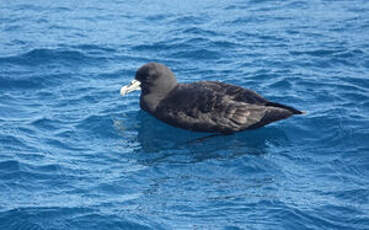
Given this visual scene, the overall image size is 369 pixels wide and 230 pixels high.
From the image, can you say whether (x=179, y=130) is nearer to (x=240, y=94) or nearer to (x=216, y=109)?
(x=216, y=109)

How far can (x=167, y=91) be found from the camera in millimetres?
12977

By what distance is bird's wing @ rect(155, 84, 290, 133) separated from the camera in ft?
38.3

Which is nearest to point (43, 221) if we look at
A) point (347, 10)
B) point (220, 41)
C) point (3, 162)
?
point (3, 162)

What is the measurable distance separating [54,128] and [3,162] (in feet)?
6.27

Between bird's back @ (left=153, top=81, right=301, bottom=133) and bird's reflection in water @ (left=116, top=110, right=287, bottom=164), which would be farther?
bird's back @ (left=153, top=81, right=301, bottom=133)

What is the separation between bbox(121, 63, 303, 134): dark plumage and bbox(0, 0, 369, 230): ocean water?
0.96 feet

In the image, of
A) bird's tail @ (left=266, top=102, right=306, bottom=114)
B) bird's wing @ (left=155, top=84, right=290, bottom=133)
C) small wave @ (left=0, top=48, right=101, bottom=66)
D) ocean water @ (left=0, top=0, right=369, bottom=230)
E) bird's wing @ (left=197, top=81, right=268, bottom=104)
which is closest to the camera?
ocean water @ (left=0, top=0, right=369, bottom=230)

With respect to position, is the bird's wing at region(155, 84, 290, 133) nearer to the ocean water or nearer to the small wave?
the ocean water

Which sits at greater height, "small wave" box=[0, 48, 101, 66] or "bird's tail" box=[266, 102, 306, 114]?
"small wave" box=[0, 48, 101, 66]

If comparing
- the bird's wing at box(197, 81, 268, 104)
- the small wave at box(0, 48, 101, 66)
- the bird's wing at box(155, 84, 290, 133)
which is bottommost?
the bird's wing at box(155, 84, 290, 133)

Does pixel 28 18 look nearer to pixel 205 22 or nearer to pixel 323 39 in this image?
pixel 205 22

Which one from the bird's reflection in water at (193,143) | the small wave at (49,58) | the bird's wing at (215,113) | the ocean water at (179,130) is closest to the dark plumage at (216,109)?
Answer: the bird's wing at (215,113)

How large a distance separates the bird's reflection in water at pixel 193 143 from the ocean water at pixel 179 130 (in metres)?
0.05

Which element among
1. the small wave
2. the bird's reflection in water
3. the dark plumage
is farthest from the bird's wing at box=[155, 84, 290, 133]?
the small wave
